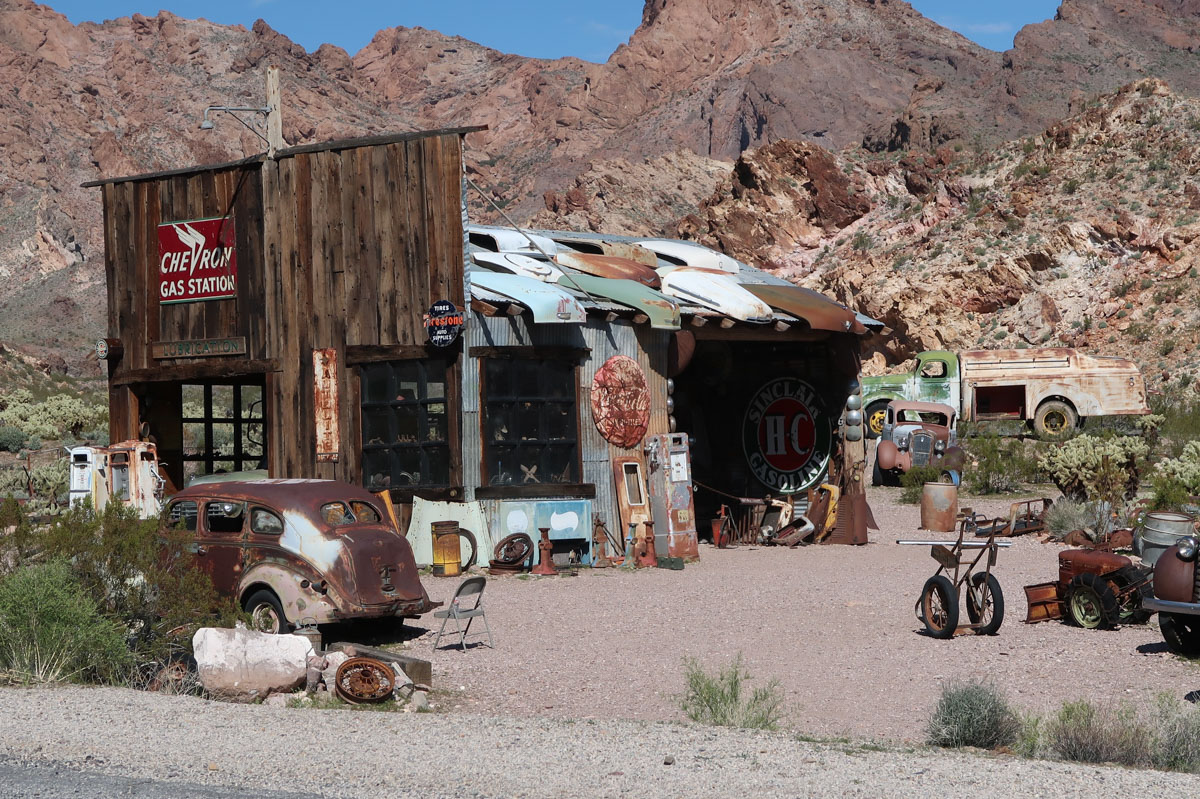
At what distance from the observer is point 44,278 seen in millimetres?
87250

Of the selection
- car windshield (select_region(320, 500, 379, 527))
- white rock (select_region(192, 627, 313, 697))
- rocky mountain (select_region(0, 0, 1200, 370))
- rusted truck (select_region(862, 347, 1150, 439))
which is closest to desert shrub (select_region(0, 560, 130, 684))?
white rock (select_region(192, 627, 313, 697))

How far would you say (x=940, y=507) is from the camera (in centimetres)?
2100

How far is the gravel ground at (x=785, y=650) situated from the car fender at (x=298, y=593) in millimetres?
945

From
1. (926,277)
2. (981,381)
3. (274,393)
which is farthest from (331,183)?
(926,277)

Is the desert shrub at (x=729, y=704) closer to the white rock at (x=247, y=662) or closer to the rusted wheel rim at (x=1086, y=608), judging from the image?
the white rock at (x=247, y=662)

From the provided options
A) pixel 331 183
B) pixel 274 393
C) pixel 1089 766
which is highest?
pixel 331 183

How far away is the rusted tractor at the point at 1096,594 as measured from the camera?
12.1 metres

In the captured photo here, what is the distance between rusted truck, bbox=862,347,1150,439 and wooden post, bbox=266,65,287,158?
18.6 metres

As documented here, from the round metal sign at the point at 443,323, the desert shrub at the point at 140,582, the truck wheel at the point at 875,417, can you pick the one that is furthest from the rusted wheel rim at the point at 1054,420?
the desert shrub at the point at 140,582

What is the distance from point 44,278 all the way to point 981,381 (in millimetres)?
71789

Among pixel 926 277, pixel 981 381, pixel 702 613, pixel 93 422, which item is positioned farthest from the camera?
pixel 926 277

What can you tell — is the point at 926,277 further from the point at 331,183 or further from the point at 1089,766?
the point at 1089,766

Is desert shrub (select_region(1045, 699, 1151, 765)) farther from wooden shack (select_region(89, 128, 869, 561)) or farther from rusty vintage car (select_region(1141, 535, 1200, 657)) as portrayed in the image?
wooden shack (select_region(89, 128, 869, 561))

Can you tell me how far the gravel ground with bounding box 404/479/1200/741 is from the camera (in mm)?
9570
